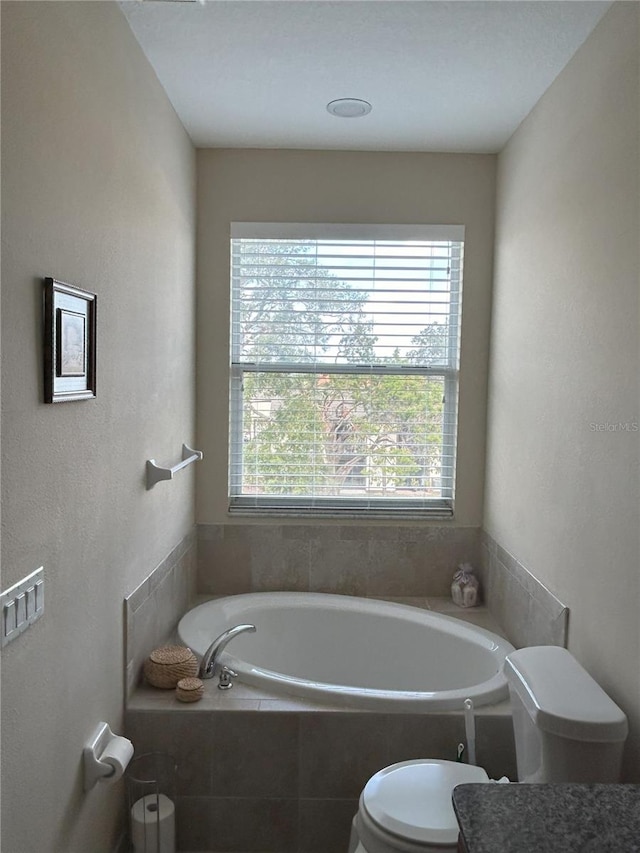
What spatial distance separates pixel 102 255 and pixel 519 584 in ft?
6.44

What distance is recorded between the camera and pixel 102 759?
188 cm

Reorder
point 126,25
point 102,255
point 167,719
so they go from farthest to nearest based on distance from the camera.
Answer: point 167,719
point 126,25
point 102,255

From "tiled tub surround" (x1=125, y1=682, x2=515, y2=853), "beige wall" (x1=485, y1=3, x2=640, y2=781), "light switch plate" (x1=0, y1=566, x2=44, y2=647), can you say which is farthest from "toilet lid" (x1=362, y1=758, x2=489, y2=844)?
"light switch plate" (x1=0, y1=566, x2=44, y2=647)

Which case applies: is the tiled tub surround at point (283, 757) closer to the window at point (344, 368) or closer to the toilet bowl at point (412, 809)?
the toilet bowl at point (412, 809)

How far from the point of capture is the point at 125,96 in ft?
6.94

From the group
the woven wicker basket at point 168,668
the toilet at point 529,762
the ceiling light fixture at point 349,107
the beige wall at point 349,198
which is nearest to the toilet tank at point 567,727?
the toilet at point 529,762

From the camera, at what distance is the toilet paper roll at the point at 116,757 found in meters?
1.87

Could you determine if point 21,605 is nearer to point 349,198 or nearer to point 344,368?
point 344,368

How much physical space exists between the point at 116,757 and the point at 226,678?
59cm

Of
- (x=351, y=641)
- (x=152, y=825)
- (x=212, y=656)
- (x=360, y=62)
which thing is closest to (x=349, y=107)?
(x=360, y=62)

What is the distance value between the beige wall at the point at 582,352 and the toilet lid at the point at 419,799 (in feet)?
1.54

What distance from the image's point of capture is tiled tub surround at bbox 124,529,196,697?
2.28m

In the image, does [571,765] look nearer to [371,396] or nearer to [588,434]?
[588,434]

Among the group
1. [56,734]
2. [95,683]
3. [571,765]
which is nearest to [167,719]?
[95,683]
